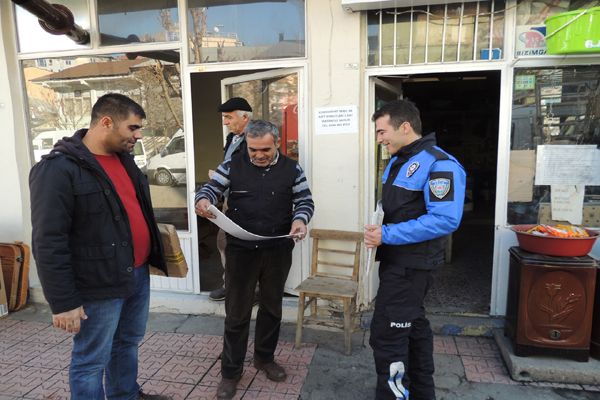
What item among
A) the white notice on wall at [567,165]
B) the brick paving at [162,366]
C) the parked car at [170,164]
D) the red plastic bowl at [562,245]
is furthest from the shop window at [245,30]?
the brick paving at [162,366]

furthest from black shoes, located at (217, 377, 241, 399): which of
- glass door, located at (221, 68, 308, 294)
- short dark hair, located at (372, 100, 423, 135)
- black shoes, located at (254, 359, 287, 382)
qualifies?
short dark hair, located at (372, 100, 423, 135)

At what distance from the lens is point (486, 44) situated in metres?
3.45

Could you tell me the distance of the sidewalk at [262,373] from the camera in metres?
2.88

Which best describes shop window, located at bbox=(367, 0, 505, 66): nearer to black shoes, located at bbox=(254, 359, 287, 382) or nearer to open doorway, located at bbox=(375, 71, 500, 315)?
open doorway, located at bbox=(375, 71, 500, 315)

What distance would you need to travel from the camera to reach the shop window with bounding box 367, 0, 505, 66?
11.2 feet

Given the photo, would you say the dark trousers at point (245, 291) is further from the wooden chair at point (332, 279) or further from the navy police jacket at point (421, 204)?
the navy police jacket at point (421, 204)

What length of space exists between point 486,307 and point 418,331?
5.94ft

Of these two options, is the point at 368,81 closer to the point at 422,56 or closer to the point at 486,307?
the point at 422,56

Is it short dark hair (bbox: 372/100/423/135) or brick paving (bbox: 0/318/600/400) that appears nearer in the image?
short dark hair (bbox: 372/100/423/135)

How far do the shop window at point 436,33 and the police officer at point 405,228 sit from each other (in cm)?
138

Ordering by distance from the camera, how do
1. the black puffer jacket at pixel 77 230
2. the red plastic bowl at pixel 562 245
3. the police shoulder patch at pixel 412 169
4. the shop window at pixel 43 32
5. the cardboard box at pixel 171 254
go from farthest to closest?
the shop window at pixel 43 32, the red plastic bowl at pixel 562 245, the cardboard box at pixel 171 254, the police shoulder patch at pixel 412 169, the black puffer jacket at pixel 77 230

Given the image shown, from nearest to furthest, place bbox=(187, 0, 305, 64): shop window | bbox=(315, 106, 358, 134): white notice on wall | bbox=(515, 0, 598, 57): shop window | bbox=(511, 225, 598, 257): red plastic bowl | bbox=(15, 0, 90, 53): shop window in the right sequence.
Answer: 1. bbox=(511, 225, 598, 257): red plastic bowl
2. bbox=(515, 0, 598, 57): shop window
3. bbox=(315, 106, 358, 134): white notice on wall
4. bbox=(187, 0, 305, 64): shop window
5. bbox=(15, 0, 90, 53): shop window

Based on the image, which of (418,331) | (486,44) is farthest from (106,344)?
(486,44)

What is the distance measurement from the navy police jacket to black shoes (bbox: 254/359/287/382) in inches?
47.4
